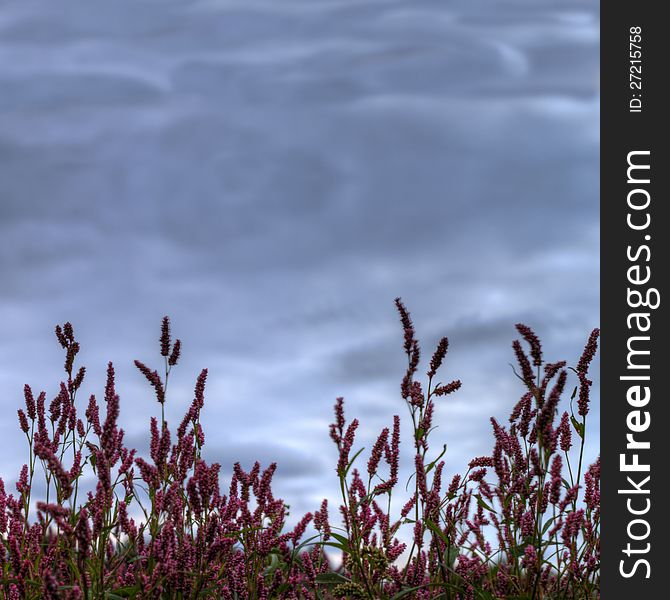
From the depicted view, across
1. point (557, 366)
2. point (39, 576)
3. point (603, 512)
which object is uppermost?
point (557, 366)

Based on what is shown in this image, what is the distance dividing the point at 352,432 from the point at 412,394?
0.32 metres

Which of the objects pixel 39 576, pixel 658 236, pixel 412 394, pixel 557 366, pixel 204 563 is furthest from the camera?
pixel 658 236

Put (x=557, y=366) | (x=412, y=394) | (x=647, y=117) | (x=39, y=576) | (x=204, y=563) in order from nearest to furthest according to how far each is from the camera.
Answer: (x=204, y=563), (x=557, y=366), (x=412, y=394), (x=39, y=576), (x=647, y=117)

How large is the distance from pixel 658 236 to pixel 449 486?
1688 mm

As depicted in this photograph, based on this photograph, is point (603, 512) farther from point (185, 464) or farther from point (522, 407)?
point (185, 464)

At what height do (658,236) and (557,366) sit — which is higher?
(658,236)

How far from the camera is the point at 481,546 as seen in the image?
4230 mm

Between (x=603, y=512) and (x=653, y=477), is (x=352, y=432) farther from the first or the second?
(x=653, y=477)

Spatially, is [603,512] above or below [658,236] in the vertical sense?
below

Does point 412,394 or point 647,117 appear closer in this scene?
point 412,394

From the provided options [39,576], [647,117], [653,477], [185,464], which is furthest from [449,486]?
[647,117]

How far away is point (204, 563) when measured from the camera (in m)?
3.19

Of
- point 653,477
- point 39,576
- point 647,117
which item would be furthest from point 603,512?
point 39,576

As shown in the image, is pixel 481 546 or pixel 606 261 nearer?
pixel 481 546
